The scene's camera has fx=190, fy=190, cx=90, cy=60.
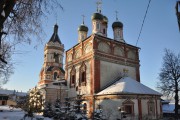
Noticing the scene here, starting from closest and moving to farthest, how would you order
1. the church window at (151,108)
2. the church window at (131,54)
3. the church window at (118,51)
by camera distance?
the church window at (151,108), the church window at (118,51), the church window at (131,54)

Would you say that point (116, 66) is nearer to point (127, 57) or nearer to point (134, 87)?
point (127, 57)

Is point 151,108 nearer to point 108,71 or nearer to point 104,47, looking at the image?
point 108,71

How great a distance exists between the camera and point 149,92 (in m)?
19.5

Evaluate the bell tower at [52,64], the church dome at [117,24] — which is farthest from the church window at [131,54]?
the bell tower at [52,64]

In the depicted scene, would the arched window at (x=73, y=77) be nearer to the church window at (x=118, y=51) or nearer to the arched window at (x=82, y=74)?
the arched window at (x=82, y=74)

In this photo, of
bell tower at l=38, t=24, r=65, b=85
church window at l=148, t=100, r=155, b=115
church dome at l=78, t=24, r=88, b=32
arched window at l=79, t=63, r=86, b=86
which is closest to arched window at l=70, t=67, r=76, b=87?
arched window at l=79, t=63, r=86, b=86

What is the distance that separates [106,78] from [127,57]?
14.6 ft

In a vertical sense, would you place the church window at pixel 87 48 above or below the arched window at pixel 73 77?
above

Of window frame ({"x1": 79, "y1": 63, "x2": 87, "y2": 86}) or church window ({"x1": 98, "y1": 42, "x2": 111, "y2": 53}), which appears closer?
church window ({"x1": 98, "y1": 42, "x2": 111, "y2": 53})

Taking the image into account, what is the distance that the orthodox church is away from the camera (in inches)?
717

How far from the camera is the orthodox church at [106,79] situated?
717 inches

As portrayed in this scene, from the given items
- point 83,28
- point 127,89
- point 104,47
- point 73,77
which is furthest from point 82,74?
point 83,28

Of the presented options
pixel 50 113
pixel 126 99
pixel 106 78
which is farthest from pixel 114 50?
pixel 50 113

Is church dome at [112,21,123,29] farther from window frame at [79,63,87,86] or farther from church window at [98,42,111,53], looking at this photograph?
window frame at [79,63,87,86]
